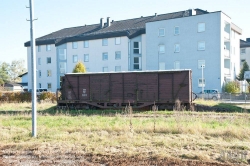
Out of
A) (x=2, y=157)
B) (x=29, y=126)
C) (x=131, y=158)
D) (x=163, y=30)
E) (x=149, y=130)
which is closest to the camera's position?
(x=131, y=158)

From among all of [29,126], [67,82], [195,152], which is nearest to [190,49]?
[67,82]

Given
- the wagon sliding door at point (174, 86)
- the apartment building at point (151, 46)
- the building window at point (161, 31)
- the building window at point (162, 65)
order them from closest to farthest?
the wagon sliding door at point (174, 86)
the apartment building at point (151, 46)
the building window at point (162, 65)
the building window at point (161, 31)

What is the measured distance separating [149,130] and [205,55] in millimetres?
37131

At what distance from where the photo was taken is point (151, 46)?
5109 centimetres

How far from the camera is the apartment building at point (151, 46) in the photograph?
4606cm

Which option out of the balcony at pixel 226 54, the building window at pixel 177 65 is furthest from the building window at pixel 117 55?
the balcony at pixel 226 54

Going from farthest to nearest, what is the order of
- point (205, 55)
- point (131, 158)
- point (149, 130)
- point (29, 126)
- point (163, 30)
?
point (163, 30)
point (205, 55)
point (29, 126)
point (149, 130)
point (131, 158)

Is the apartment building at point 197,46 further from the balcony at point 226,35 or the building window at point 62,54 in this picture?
the building window at point 62,54

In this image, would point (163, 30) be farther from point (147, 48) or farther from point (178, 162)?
point (178, 162)

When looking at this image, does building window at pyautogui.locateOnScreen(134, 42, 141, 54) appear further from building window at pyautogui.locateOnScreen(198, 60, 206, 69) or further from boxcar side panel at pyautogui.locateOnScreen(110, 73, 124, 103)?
boxcar side panel at pyautogui.locateOnScreen(110, 73, 124, 103)

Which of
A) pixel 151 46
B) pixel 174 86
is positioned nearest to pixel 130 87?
pixel 174 86

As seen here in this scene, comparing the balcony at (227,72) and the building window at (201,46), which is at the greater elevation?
the building window at (201,46)

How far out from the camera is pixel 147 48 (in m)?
51.7

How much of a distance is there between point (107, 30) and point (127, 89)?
35861 mm
